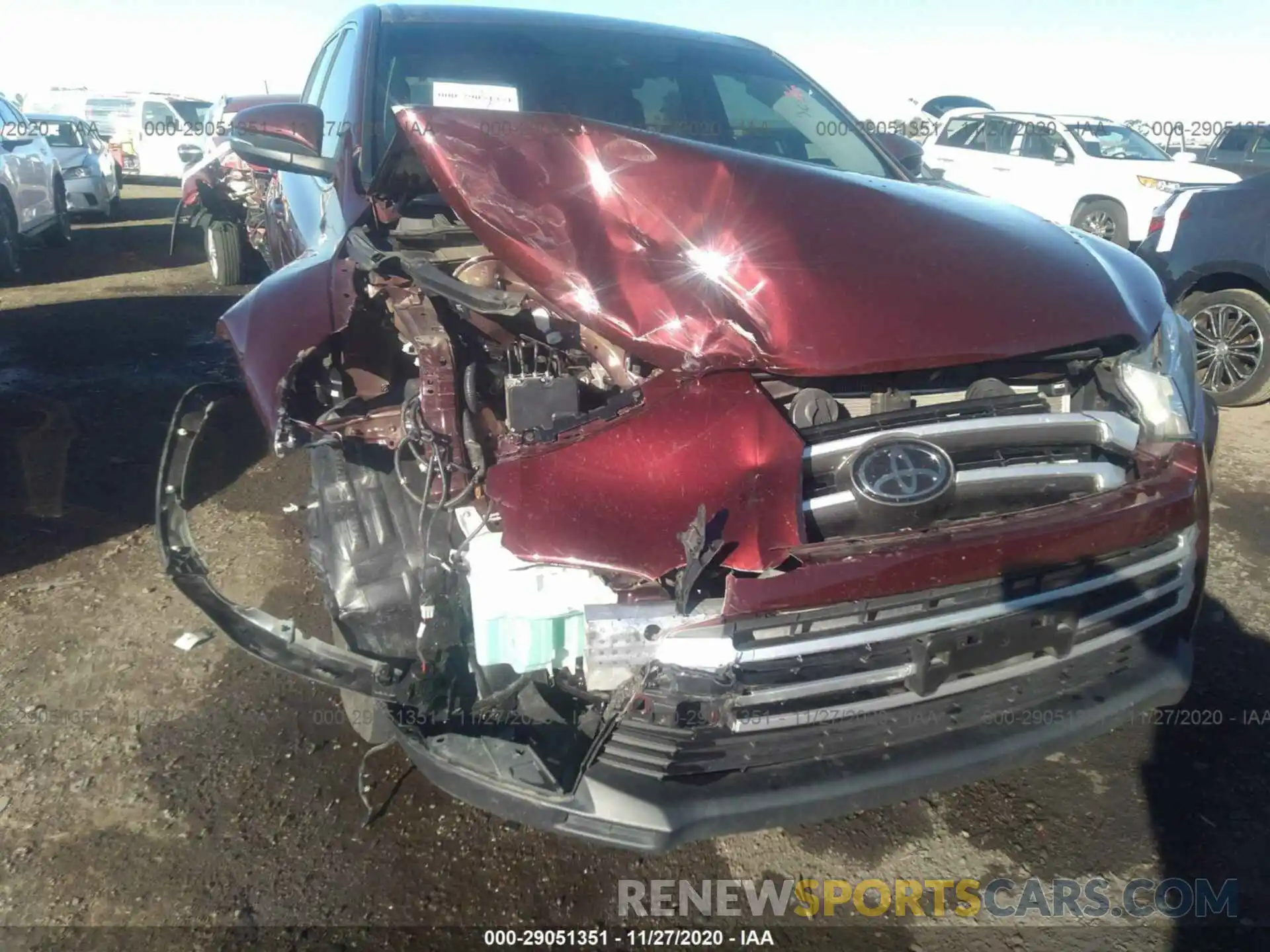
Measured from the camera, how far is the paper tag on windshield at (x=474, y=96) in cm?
289

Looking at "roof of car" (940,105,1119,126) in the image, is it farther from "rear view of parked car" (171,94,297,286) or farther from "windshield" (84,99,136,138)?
"windshield" (84,99,136,138)

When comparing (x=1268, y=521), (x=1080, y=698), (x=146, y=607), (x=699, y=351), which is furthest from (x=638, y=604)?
(x=1268, y=521)

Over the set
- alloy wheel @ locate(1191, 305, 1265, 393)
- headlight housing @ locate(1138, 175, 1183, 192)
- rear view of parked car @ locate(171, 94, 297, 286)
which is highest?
headlight housing @ locate(1138, 175, 1183, 192)

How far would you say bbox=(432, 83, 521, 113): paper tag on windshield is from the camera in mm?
2893

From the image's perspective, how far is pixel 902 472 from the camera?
182cm

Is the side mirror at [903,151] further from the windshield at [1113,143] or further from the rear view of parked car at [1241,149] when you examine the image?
the rear view of parked car at [1241,149]

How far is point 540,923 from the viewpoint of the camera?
6.56 ft

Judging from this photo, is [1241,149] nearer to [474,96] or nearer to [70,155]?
[474,96]

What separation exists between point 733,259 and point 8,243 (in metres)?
8.70

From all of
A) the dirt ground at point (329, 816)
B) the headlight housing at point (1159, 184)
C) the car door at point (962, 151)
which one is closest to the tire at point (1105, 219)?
the headlight housing at point (1159, 184)

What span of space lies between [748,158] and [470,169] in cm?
67

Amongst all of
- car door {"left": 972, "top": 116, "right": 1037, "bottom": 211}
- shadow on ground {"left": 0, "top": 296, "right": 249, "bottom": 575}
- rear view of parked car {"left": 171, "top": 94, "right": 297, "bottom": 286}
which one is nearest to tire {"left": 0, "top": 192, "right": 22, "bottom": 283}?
shadow on ground {"left": 0, "top": 296, "right": 249, "bottom": 575}

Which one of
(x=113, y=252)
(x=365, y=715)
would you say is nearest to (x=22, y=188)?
(x=113, y=252)

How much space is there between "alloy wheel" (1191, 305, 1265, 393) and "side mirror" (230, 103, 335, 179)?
4.76m
